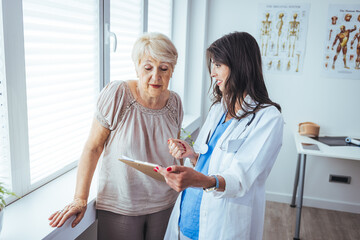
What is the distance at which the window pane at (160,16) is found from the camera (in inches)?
103

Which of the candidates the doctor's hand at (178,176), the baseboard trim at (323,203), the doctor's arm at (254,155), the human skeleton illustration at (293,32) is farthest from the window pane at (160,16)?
the baseboard trim at (323,203)

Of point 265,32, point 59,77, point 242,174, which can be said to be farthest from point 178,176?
point 265,32

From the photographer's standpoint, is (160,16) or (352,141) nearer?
(160,16)

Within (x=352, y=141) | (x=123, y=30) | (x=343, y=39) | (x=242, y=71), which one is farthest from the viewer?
(x=343, y=39)

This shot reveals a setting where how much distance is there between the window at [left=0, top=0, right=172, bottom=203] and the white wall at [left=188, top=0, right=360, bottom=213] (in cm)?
166

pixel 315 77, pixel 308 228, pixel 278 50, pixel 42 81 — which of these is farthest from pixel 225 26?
Answer: pixel 42 81

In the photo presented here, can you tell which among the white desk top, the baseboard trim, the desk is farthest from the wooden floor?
the white desk top

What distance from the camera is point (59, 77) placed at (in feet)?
4.92

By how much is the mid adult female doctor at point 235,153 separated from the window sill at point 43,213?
1.45ft

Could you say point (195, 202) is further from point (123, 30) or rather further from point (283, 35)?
point (283, 35)

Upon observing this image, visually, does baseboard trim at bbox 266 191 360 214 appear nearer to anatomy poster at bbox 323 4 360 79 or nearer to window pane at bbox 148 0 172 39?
anatomy poster at bbox 323 4 360 79

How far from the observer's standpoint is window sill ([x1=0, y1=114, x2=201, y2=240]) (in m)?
1.12

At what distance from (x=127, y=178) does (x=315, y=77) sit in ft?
8.31

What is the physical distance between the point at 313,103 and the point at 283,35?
762mm
